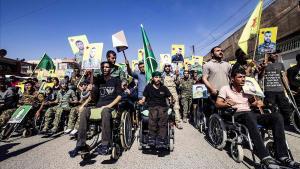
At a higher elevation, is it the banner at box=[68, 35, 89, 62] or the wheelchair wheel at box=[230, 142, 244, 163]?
the banner at box=[68, 35, 89, 62]

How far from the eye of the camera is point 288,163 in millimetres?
2988

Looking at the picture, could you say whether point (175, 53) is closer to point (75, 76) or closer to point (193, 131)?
point (75, 76)

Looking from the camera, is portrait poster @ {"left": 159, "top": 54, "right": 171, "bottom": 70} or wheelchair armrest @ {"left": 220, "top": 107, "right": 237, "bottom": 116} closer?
wheelchair armrest @ {"left": 220, "top": 107, "right": 237, "bottom": 116}

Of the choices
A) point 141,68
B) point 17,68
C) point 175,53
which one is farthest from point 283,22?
point 17,68

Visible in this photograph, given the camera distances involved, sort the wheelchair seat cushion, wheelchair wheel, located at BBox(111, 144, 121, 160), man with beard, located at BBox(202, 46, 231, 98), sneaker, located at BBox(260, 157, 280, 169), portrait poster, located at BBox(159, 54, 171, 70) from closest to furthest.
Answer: sneaker, located at BBox(260, 157, 280, 169)
wheelchair wheel, located at BBox(111, 144, 121, 160)
the wheelchair seat cushion
man with beard, located at BBox(202, 46, 231, 98)
portrait poster, located at BBox(159, 54, 171, 70)

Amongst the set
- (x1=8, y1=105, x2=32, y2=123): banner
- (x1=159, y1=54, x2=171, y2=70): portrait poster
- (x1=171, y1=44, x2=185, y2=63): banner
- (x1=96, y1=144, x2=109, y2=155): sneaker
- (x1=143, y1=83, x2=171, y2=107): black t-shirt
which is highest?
(x1=171, y1=44, x2=185, y2=63): banner

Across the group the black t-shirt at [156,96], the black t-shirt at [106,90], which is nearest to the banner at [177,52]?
the black t-shirt at [156,96]

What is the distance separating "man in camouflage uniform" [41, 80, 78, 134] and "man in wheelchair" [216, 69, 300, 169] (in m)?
4.50

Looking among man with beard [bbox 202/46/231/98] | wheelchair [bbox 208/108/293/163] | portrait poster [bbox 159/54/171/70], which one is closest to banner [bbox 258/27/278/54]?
man with beard [bbox 202/46/231/98]

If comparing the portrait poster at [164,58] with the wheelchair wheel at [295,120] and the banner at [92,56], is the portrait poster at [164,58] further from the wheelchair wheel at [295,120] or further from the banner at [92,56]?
the wheelchair wheel at [295,120]

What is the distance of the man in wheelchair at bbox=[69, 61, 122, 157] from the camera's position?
362 cm

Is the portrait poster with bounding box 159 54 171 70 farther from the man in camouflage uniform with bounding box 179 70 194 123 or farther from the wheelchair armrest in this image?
the wheelchair armrest

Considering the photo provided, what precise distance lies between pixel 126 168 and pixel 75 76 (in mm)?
5585

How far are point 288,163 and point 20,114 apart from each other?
5920 mm
